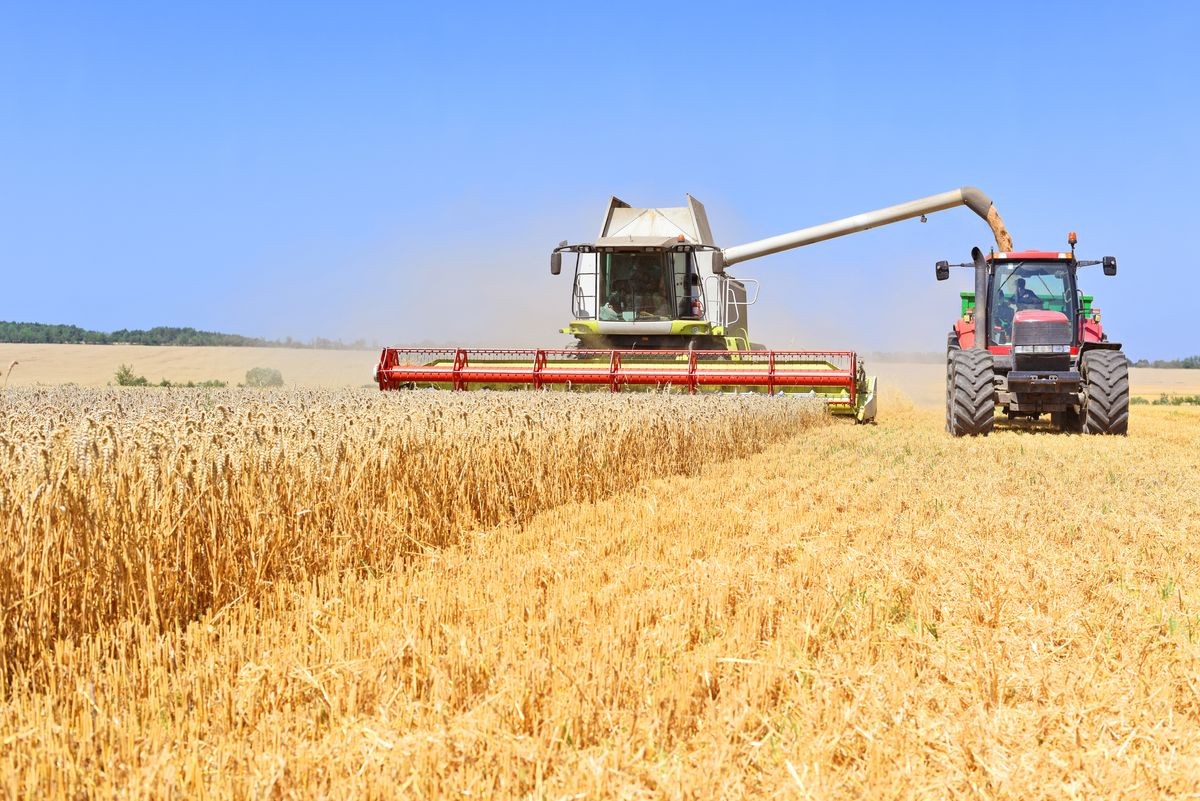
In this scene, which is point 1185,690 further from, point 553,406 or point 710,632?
point 553,406

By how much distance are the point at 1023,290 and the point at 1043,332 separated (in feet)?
2.95

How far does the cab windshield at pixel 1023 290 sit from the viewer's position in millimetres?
12320

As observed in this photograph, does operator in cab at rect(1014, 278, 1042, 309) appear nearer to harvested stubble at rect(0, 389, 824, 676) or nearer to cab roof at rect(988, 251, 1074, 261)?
cab roof at rect(988, 251, 1074, 261)

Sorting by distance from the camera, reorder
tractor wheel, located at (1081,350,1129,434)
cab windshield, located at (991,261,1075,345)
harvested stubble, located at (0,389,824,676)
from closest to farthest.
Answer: harvested stubble, located at (0,389,824,676)
tractor wheel, located at (1081,350,1129,434)
cab windshield, located at (991,261,1075,345)

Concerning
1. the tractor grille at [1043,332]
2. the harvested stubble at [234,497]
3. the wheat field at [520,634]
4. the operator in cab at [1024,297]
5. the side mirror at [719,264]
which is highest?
the side mirror at [719,264]

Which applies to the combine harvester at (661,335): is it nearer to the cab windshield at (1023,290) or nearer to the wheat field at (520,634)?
the cab windshield at (1023,290)

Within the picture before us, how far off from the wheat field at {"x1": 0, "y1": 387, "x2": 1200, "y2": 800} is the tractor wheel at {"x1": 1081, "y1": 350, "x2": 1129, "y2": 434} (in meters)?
6.12

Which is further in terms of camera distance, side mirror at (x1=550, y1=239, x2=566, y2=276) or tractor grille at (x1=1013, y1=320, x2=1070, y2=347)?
side mirror at (x1=550, y1=239, x2=566, y2=276)

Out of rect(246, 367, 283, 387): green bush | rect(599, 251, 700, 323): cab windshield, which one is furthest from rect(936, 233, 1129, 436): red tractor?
rect(246, 367, 283, 387): green bush

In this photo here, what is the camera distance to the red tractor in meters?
11.6

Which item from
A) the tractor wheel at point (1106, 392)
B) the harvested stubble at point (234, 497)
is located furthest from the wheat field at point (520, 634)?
the tractor wheel at point (1106, 392)

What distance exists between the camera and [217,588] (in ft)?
12.3

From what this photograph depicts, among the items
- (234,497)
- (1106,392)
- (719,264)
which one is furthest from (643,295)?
(234,497)

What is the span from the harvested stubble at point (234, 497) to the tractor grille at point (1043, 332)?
6.88 metres
